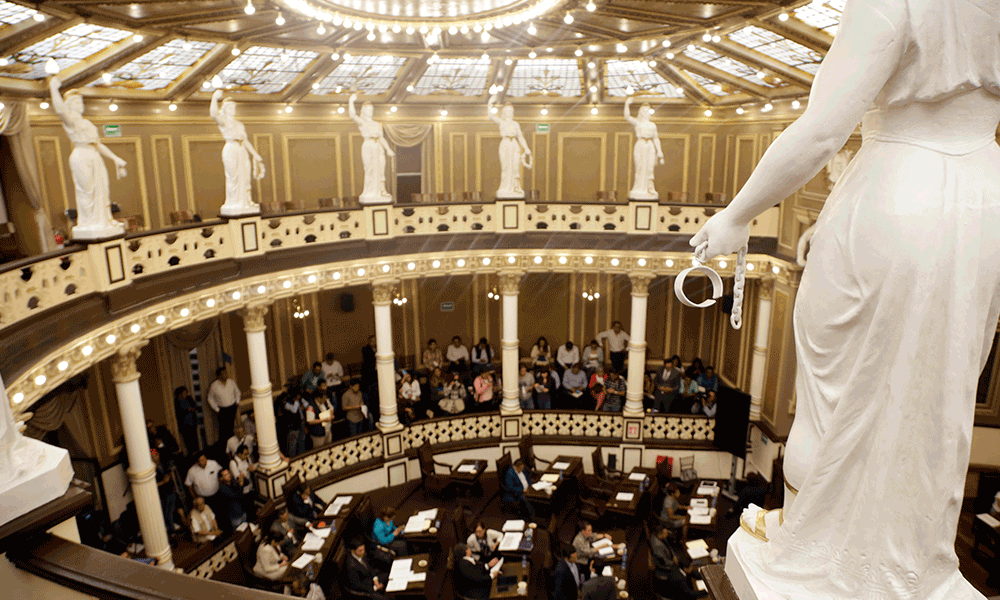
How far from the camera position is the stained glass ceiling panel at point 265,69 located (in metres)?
13.5

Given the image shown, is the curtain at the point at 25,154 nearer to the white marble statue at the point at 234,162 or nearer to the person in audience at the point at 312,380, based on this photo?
the white marble statue at the point at 234,162

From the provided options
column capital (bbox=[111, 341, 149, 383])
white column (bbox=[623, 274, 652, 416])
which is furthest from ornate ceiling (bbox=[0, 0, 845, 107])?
white column (bbox=[623, 274, 652, 416])

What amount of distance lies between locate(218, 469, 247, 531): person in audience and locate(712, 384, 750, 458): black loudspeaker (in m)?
9.42

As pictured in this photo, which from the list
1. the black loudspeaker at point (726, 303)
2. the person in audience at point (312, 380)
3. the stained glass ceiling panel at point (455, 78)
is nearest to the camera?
the person in audience at point (312, 380)

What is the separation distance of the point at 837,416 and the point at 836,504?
0.80ft

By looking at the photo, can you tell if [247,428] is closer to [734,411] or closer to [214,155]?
[214,155]

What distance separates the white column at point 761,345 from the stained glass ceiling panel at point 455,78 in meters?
8.00

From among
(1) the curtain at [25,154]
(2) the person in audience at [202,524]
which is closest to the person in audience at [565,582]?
(2) the person in audience at [202,524]

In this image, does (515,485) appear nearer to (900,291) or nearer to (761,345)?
(761,345)

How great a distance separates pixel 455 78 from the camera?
1639cm

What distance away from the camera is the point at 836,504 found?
1809 millimetres

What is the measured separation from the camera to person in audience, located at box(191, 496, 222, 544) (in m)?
10.6

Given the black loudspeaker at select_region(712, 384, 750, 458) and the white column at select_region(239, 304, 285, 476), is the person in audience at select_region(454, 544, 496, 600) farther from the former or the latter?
the black loudspeaker at select_region(712, 384, 750, 458)

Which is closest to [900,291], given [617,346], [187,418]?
[187,418]
